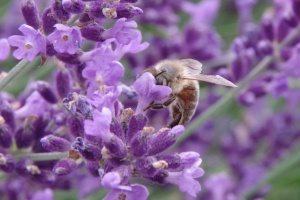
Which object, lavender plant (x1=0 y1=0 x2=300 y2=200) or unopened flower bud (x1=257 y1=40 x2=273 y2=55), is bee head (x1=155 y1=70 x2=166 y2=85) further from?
unopened flower bud (x1=257 y1=40 x2=273 y2=55)

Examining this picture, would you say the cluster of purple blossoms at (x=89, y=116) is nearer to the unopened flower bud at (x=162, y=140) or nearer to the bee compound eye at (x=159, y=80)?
the unopened flower bud at (x=162, y=140)

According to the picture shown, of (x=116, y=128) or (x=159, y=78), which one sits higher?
(x=159, y=78)

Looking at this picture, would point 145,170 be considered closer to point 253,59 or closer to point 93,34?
point 93,34

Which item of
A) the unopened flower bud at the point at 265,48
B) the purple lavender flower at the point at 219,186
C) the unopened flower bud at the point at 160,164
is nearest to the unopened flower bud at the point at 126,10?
the unopened flower bud at the point at 160,164

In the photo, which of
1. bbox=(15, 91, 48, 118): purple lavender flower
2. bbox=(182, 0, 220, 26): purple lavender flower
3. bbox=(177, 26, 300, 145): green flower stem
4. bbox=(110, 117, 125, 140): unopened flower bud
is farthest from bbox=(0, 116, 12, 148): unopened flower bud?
bbox=(182, 0, 220, 26): purple lavender flower

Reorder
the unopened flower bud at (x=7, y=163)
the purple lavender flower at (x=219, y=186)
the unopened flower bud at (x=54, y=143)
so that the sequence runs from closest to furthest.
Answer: the unopened flower bud at (x=54, y=143), the unopened flower bud at (x=7, y=163), the purple lavender flower at (x=219, y=186)

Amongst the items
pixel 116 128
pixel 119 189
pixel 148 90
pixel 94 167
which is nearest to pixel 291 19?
pixel 148 90

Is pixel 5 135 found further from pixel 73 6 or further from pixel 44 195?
pixel 73 6
